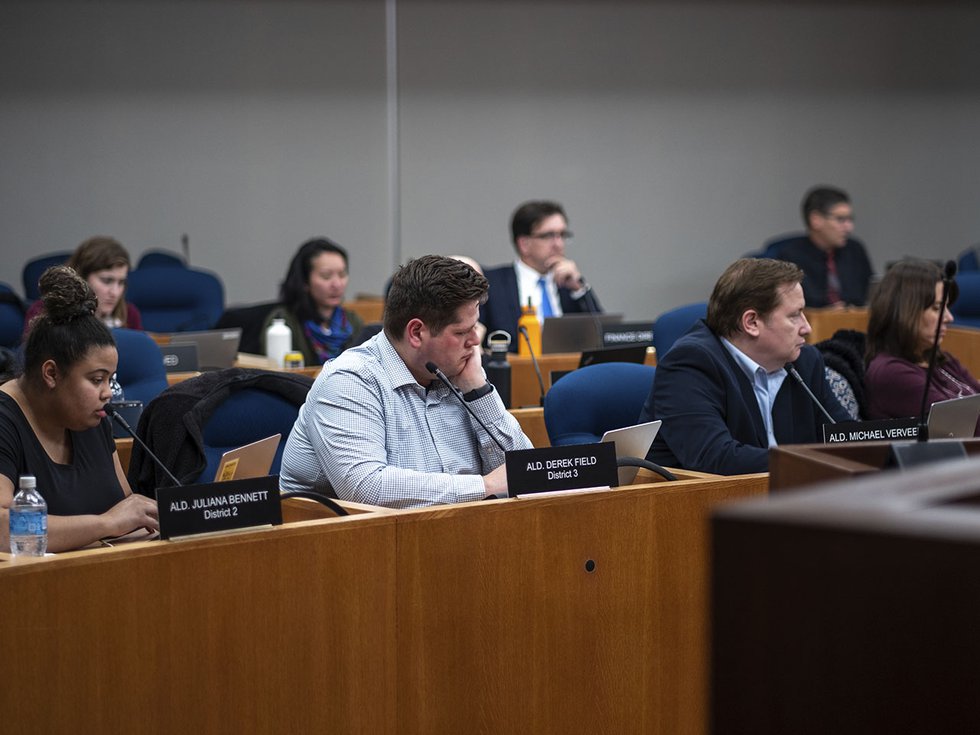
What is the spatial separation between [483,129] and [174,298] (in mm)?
2558

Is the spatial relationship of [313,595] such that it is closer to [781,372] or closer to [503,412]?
[503,412]

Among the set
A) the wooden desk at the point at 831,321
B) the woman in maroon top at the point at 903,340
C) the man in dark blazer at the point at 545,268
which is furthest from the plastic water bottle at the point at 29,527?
the wooden desk at the point at 831,321

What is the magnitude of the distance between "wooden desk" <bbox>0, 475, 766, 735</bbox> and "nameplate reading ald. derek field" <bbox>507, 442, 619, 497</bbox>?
0.04m

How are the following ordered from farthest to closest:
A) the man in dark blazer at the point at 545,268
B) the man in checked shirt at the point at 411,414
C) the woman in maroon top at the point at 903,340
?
1. the man in dark blazer at the point at 545,268
2. the woman in maroon top at the point at 903,340
3. the man in checked shirt at the point at 411,414

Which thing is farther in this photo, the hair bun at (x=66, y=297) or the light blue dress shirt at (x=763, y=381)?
the light blue dress shirt at (x=763, y=381)

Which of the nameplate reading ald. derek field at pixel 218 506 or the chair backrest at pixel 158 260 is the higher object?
the chair backrest at pixel 158 260

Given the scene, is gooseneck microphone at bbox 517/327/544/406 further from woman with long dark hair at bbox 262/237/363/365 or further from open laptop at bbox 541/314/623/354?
woman with long dark hair at bbox 262/237/363/365

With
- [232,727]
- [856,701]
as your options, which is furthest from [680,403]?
[856,701]

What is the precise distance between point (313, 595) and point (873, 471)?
43.6 inches

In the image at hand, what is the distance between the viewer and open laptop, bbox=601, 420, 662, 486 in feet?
8.23

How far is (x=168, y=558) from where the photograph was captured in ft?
6.18

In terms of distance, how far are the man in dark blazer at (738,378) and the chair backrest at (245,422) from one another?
0.86 m

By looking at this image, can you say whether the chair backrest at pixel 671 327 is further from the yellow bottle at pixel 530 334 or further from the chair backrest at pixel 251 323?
the chair backrest at pixel 251 323

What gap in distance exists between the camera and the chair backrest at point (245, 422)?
2.88 m
